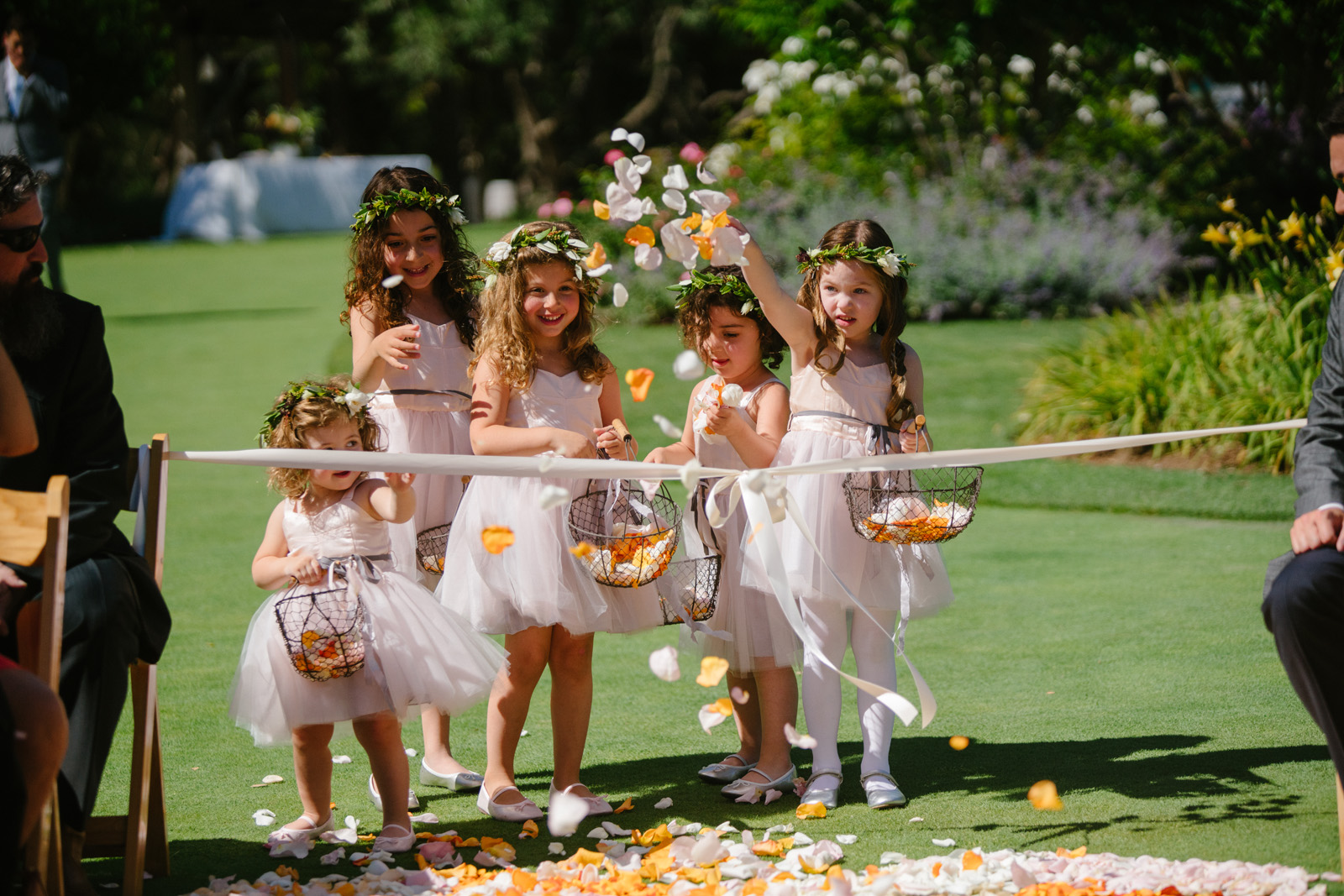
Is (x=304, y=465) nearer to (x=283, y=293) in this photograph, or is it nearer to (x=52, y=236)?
(x=52, y=236)

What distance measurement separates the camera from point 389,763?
3.69 metres

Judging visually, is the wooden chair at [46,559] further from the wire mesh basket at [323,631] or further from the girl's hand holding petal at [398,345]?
the girl's hand holding petal at [398,345]

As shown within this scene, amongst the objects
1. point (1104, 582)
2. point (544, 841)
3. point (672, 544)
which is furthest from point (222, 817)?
point (1104, 582)

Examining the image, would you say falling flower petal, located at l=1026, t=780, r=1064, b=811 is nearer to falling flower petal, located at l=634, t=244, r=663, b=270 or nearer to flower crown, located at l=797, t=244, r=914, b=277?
flower crown, located at l=797, t=244, r=914, b=277

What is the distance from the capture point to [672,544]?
12.1 ft

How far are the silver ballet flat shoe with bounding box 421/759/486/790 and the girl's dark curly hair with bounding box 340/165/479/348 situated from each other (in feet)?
4.63

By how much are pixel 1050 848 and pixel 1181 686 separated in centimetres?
172

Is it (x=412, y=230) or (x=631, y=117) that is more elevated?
(x=631, y=117)

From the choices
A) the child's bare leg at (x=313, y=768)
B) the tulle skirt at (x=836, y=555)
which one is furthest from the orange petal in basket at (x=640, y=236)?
the child's bare leg at (x=313, y=768)

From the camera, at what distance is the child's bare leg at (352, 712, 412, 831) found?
3658mm

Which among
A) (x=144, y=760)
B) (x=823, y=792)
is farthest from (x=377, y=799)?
(x=823, y=792)

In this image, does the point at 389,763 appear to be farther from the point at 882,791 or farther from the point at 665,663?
the point at 882,791

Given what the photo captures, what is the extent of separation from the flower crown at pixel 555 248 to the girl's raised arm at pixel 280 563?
1.00 meters

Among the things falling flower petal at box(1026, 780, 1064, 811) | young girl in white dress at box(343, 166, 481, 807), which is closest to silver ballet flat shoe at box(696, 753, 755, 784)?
young girl in white dress at box(343, 166, 481, 807)
